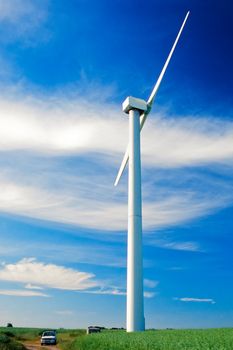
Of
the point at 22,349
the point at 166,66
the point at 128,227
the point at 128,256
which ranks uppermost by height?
the point at 166,66

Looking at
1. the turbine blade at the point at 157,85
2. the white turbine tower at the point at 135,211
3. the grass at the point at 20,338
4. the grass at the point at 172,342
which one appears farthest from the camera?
the grass at the point at 20,338

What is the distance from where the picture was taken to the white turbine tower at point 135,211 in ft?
121

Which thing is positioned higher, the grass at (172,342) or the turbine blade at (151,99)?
the turbine blade at (151,99)

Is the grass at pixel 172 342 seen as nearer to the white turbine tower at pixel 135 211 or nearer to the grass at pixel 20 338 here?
the white turbine tower at pixel 135 211

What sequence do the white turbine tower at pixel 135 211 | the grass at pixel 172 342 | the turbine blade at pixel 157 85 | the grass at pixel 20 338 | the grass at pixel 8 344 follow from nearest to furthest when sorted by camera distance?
the grass at pixel 172 342 → the white turbine tower at pixel 135 211 → the grass at pixel 8 344 → the turbine blade at pixel 157 85 → the grass at pixel 20 338

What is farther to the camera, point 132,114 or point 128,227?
point 132,114

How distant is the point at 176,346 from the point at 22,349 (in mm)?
40259

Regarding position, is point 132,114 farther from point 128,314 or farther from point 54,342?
point 54,342

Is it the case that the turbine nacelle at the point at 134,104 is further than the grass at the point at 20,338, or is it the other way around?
the grass at the point at 20,338

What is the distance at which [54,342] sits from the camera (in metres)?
65.9

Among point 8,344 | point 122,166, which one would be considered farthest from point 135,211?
point 8,344

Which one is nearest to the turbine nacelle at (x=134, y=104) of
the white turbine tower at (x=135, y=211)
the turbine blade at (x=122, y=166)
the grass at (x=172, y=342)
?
the white turbine tower at (x=135, y=211)

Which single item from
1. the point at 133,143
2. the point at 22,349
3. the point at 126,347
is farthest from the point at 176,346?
the point at 22,349

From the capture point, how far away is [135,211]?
39.3 metres
